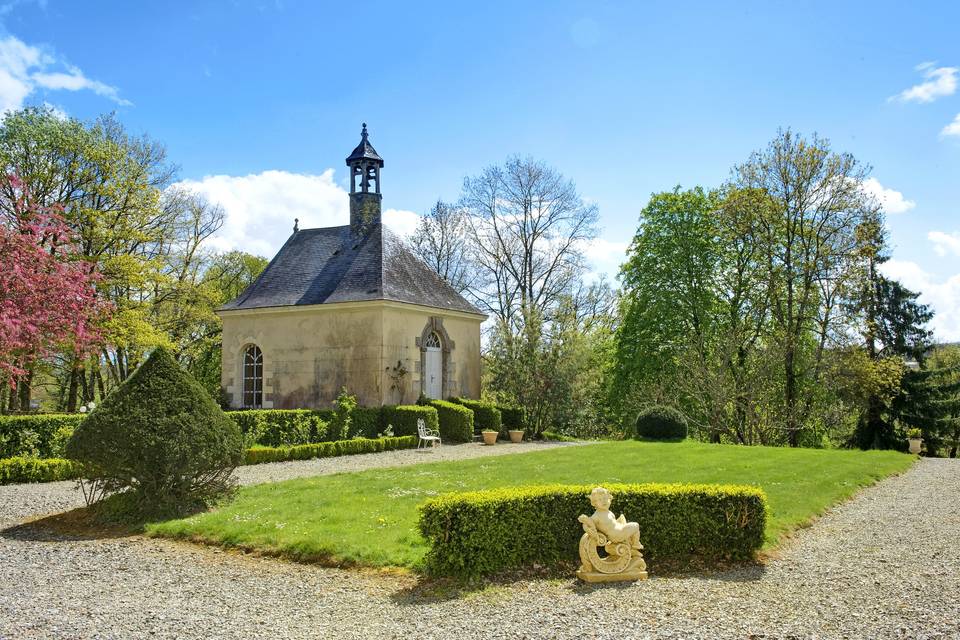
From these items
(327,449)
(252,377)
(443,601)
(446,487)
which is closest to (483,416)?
(327,449)

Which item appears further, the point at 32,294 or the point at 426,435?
the point at 426,435

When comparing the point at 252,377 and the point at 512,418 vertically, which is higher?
the point at 252,377

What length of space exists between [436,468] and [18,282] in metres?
9.46

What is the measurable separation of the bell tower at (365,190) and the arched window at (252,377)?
5.19m

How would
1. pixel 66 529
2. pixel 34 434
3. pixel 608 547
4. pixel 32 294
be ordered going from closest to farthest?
pixel 608 547
pixel 66 529
pixel 34 434
pixel 32 294

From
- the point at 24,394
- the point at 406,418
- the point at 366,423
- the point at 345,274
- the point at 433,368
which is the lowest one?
the point at 366,423

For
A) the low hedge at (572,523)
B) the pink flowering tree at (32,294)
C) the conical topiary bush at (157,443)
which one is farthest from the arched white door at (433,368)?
the low hedge at (572,523)

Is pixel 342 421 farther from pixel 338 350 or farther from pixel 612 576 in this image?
pixel 612 576

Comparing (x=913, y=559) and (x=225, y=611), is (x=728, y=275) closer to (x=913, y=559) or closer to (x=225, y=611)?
(x=913, y=559)

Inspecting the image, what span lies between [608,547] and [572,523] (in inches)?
24.4

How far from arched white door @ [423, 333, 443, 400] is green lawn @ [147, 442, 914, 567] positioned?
5.68m

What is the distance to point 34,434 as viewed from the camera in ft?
43.4

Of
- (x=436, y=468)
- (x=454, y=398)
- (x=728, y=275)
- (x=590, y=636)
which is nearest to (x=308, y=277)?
(x=454, y=398)

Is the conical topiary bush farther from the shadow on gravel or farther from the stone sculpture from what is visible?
the stone sculpture
